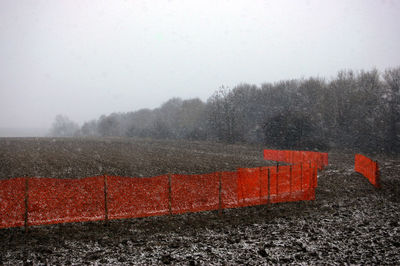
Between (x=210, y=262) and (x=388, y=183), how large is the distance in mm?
15545

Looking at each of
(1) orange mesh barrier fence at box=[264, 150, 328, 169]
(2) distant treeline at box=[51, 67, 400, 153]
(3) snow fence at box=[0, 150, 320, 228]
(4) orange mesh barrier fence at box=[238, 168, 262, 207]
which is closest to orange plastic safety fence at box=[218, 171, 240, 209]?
(3) snow fence at box=[0, 150, 320, 228]

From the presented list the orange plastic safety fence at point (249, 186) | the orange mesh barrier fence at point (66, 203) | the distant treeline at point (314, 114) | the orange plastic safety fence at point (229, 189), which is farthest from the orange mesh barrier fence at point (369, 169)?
the distant treeline at point (314, 114)

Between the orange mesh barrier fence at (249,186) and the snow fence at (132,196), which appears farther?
the orange mesh barrier fence at (249,186)

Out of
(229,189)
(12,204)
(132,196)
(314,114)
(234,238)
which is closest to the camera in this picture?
(234,238)

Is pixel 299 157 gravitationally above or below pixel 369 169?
below

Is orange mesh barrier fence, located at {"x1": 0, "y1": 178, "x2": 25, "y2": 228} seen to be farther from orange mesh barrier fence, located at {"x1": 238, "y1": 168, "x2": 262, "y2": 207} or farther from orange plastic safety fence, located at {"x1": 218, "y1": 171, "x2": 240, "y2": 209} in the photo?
orange mesh barrier fence, located at {"x1": 238, "y1": 168, "x2": 262, "y2": 207}

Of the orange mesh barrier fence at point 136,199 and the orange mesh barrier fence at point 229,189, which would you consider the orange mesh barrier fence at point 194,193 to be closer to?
the orange mesh barrier fence at point 229,189

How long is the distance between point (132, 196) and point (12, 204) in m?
3.93

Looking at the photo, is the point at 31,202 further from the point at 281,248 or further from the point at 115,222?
the point at 281,248

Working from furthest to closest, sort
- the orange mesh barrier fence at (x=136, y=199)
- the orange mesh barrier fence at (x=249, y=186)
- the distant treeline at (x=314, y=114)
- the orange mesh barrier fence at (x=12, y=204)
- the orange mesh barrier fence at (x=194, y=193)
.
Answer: the distant treeline at (x=314, y=114), the orange mesh barrier fence at (x=249, y=186), the orange mesh barrier fence at (x=194, y=193), the orange mesh barrier fence at (x=136, y=199), the orange mesh barrier fence at (x=12, y=204)

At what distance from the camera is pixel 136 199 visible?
464 inches

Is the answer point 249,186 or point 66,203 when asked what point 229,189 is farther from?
point 66,203

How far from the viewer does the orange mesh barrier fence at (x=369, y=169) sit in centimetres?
1778

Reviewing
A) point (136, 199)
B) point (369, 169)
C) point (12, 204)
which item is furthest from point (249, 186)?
point (369, 169)
